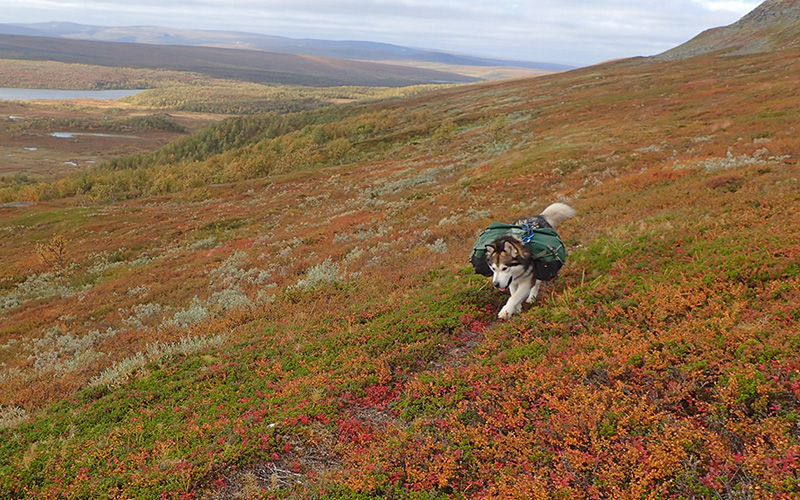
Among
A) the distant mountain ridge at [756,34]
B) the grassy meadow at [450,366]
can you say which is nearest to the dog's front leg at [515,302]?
the grassy meadow at [450,366]

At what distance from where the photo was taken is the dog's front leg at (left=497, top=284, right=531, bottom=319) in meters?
9.80

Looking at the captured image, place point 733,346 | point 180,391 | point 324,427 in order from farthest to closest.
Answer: point 180,391 → point 324,427 → point 733,346

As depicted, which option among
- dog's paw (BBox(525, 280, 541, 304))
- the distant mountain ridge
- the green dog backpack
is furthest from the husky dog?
the distant mountain ridge

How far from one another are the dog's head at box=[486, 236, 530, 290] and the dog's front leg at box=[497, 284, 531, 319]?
0.85m

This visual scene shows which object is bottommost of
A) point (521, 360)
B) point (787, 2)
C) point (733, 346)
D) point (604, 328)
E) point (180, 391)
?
point (180, 391)

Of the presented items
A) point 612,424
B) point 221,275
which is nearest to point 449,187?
point 221,275

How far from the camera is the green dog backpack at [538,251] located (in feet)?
29.6

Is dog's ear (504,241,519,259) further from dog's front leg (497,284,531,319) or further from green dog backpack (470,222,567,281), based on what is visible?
dog's front leg (497,284,531,319)

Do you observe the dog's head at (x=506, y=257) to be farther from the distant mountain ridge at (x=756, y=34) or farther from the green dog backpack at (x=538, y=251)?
the distant mountain ridge at (x=756, y=34)

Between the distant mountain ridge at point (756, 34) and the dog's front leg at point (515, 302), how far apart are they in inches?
4669

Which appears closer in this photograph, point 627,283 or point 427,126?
point 627,283

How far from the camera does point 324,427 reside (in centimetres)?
741

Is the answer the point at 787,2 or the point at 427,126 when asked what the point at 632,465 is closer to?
the point at 427,126

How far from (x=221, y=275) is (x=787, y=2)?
164283mm
